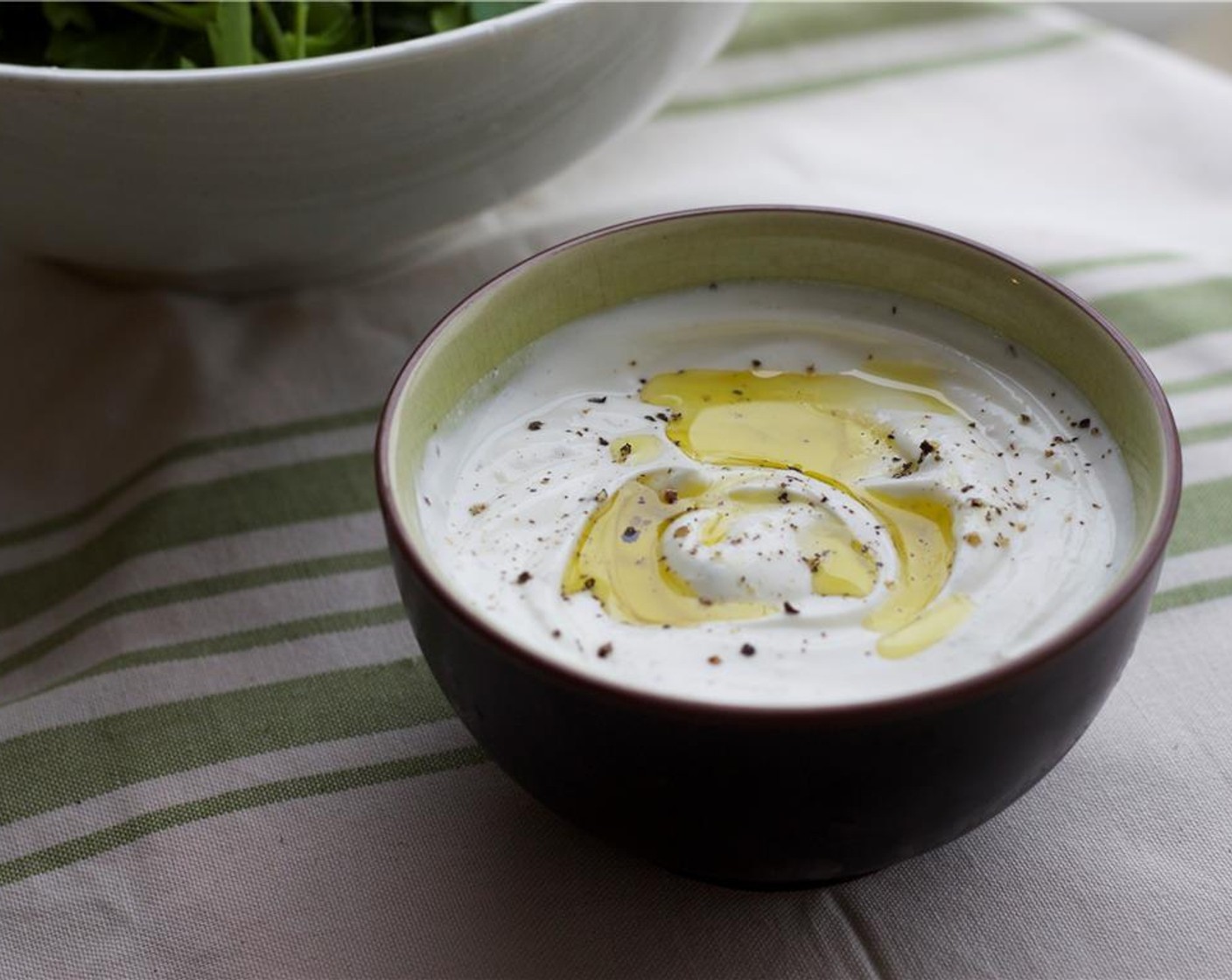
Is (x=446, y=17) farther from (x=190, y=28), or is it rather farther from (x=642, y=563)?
(x=642, y=563)

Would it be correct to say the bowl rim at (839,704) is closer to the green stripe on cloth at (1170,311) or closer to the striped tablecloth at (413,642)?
the striped tablecloth at (413,642)

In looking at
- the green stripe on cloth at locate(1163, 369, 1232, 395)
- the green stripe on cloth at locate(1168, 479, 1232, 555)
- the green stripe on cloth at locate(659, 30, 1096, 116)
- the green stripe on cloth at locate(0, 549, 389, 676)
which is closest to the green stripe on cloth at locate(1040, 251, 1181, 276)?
the green stripe on cloth at locate(1163, 369, 1232, 395)

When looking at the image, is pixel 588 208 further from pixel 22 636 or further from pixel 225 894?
pixel 225 894

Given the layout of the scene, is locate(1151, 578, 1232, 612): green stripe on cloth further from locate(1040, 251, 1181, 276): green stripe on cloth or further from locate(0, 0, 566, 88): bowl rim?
locate(0, 0, 566, 88): bowl rim

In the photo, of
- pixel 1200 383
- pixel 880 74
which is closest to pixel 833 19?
pixel 880 74

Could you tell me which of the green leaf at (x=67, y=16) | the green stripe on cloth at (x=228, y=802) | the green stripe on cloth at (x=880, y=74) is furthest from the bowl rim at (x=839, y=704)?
the green stripe on cloth at (x=880, y=74)

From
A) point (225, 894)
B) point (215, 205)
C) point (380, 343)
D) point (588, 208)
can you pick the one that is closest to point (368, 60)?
point (215, 205)

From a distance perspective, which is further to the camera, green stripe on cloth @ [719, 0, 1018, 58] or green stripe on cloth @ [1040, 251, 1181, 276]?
green stripe on cloth @ [719, 0, 1018, 58]

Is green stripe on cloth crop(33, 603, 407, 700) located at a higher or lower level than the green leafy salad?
lower
